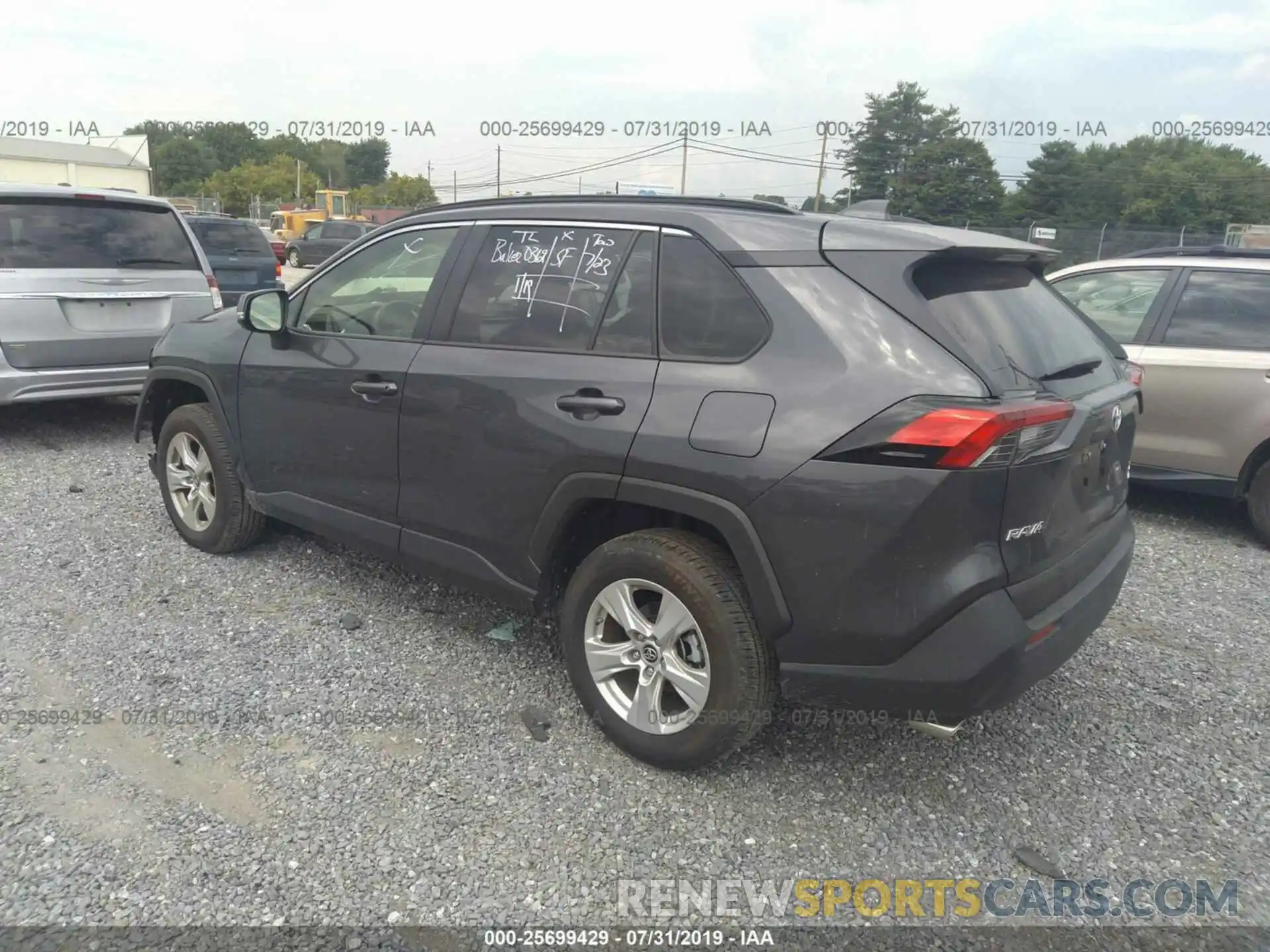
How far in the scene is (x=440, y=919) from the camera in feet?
7.79

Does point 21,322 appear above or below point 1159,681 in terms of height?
above

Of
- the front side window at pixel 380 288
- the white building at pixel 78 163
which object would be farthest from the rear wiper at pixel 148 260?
the white building at pixel 78 163

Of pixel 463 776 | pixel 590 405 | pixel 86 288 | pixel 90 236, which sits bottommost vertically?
pixel 463 776

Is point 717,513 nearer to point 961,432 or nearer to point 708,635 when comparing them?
point 708,635

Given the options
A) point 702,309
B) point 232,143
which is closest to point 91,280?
point 702,309

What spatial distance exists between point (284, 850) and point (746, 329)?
79.4 inches

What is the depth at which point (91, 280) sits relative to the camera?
6.36 metres

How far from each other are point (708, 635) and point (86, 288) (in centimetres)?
571

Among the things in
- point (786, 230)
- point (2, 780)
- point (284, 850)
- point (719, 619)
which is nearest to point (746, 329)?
point (786, 230)

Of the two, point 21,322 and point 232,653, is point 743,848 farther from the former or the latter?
point 21,322

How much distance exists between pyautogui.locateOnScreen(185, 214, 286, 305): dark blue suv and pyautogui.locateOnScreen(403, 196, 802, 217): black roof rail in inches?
289

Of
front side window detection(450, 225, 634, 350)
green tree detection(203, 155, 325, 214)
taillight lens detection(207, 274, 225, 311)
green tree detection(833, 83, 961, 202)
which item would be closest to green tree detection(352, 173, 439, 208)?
green tree detection(203, 155, 325, 214)

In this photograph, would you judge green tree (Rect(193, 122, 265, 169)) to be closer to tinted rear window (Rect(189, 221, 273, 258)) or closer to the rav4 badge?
tinted rear window (Rect(189, 221, 273, 258))

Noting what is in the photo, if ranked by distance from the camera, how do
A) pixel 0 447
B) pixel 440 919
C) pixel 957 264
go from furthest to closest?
pixel 0 447, pixel 957 264, pixel 440 919
